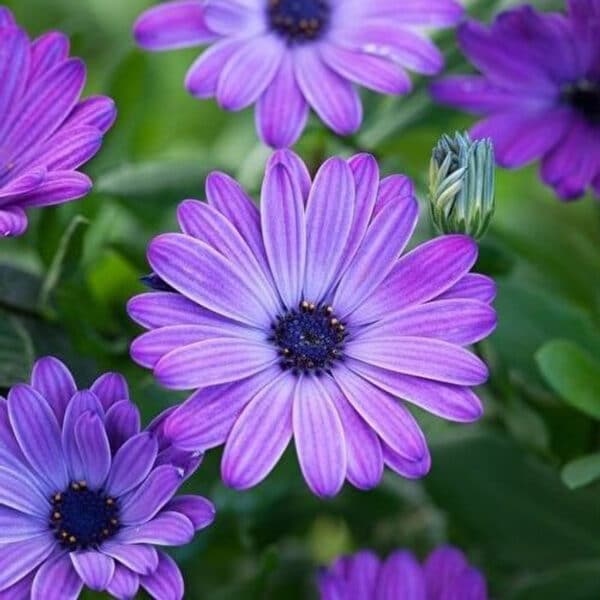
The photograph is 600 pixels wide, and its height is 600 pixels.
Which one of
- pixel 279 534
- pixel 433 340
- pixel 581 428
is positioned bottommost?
pixel 279 534

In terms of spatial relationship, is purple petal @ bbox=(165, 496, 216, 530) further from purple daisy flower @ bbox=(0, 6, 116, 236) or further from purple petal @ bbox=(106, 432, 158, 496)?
purple daisy flower @ bbox=(0, 6, 116, 236)

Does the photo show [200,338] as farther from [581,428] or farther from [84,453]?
[581,428]

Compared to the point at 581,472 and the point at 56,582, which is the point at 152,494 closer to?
the point at 56,582

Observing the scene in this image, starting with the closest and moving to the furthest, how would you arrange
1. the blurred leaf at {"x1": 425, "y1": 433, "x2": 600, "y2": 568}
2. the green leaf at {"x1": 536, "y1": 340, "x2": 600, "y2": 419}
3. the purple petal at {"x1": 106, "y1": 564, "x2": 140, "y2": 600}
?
the purple petal at {"x1": 106, "y1": 564, "x2": 140, "y2": 600} < the green leaf at {"x1": 536, "y1": 340, "x2": 600, "y2": 419} < the blurred leaf at {"x1": 425, "y1": 433, "x2": 600, "y2": 568}

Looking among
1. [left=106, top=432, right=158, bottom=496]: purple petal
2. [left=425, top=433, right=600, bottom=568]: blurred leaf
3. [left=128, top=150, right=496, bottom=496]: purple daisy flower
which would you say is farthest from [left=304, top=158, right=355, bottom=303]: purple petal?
[left=425, top=433, right=600, bottom=568]: blurred leaf

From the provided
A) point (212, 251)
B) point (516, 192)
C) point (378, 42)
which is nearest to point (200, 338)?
point (212, 251)

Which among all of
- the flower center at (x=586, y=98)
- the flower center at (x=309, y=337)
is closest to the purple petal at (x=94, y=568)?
the flower center at (x=309, y=337)
